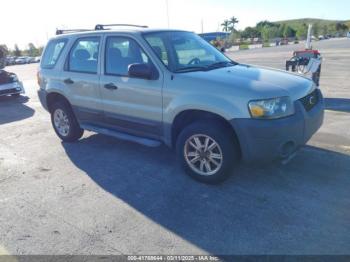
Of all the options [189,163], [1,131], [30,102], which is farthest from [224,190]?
[30,102]

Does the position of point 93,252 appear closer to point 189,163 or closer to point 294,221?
point 189,163

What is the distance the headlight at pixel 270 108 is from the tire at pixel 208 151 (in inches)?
19.3

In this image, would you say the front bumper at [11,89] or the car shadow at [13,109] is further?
the front bumper at [11,89]

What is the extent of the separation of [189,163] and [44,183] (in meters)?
2.04

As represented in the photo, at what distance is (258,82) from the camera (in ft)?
12.5

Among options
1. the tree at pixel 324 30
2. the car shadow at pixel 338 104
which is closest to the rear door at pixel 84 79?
the car shadow at pixel 338 104

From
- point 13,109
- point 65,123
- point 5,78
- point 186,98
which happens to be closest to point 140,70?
point 186,98

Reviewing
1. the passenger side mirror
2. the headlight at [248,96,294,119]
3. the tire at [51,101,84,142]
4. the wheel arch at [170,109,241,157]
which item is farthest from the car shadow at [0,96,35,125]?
the headlight at [248,96,294,119]

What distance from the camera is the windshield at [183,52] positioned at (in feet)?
14.3

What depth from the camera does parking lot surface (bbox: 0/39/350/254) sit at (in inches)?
120

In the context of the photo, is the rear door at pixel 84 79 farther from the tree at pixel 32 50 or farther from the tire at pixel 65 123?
the tree at pixel 32 50

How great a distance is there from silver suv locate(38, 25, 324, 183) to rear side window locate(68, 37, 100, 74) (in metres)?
0.02

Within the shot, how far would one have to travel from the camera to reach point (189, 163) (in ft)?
13.8

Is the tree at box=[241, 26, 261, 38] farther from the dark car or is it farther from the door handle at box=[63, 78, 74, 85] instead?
the door handle at box=[63, 78, 74, 85]
